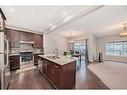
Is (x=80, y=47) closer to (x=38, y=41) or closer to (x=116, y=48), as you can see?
(x=116, y=48)

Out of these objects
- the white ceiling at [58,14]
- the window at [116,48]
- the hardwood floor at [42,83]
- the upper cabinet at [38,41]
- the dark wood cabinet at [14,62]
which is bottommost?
the hardwood floor at [42,83]

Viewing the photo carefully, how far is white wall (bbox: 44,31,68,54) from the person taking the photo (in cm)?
760

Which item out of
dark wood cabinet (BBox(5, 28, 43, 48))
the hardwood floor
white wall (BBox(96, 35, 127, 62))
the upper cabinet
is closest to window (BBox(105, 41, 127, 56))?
white wall (BBox(96, 35, 127, 62))

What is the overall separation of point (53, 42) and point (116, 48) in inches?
216

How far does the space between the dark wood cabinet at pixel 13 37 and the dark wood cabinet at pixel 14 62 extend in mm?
621

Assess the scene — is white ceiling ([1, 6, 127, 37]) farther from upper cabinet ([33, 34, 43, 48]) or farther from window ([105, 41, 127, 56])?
window ([105, 41, 127, 56])

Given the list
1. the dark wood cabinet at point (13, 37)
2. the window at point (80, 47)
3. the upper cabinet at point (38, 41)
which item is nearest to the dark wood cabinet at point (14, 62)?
the dark wood cabinet at point (13, 37)

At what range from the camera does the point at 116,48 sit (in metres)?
8.19

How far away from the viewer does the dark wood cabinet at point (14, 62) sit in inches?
189

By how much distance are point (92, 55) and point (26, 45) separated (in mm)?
5240

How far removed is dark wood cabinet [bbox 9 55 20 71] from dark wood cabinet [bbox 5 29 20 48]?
2.04ft

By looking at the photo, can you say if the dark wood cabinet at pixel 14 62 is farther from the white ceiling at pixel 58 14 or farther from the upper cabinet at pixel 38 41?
the white ceiling at pixel 58 14
